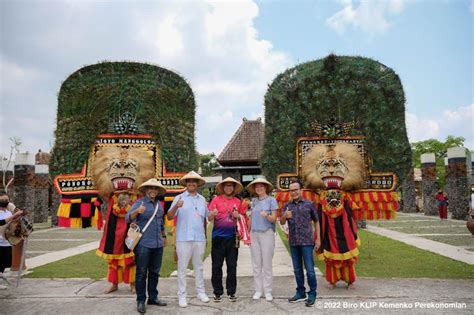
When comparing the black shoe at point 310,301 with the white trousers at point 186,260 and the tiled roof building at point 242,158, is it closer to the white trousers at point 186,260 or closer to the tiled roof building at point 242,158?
the white trousers at point 186,260

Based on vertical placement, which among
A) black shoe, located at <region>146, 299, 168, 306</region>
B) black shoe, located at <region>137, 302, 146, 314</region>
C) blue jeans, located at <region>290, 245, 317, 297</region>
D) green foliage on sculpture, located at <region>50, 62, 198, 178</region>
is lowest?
black shoe, located at <region>146, 299, 168, 306</region>

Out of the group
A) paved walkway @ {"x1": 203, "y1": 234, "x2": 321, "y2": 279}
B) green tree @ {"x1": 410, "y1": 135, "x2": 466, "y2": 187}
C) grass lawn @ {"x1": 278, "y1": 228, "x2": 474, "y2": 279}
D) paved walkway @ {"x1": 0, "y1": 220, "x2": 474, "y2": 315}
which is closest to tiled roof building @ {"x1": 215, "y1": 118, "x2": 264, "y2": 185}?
paved walkway @ {"x1": 203, "y1": 234, "x2": 321, "y2": 279}

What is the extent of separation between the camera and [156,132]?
5910 mm

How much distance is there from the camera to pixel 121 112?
19.4 ft

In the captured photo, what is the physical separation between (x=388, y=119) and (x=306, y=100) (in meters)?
1.55

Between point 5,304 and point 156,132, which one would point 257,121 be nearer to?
point 156,132

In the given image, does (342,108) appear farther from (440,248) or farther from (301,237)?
(440,248)

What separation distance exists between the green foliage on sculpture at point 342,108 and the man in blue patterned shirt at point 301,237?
6.56 ft

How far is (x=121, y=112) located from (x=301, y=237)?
141 inches

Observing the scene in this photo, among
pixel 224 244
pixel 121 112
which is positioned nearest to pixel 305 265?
pixel 224 244

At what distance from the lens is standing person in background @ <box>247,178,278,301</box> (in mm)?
4613

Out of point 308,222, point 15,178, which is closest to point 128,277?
point 308,222

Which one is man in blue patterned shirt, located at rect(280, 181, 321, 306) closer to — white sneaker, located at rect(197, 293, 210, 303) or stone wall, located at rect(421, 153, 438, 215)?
white sneaker, located at rect(197, 293, 210, 303)

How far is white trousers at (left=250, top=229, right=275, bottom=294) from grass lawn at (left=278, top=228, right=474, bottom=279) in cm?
232
